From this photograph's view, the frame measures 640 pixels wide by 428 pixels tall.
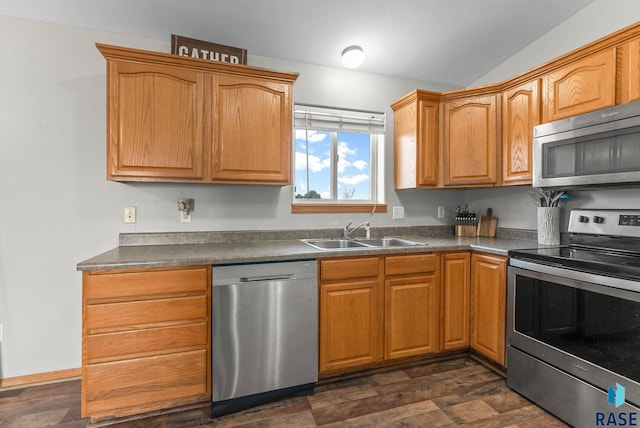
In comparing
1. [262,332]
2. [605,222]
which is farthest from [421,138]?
[262,332]

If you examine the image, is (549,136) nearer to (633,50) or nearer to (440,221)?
(633,50)

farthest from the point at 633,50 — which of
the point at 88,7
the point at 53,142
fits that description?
Answer: the point at 53,142

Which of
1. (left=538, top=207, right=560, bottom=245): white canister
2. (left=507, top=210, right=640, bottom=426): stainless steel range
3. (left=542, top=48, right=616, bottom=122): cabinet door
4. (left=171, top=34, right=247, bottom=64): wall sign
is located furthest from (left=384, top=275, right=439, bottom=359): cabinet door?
(left=171, top=34, right=247, bottom=64): wall sign

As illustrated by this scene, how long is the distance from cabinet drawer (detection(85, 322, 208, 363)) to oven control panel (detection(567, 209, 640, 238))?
2533 millimetres

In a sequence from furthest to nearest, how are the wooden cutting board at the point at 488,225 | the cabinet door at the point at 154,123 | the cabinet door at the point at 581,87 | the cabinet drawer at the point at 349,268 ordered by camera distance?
1. the wooden cutting board at the point at 488,225
2. the cabinet drawer at the point at 349,268
3. the cabinet door at the point at 154,123
4. the cabinet door at the point at 581,87

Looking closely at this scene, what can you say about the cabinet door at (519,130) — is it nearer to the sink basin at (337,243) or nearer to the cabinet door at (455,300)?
the cabinet door at (455,300)

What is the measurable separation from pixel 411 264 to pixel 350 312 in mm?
563

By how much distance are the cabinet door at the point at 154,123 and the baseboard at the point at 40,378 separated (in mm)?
1402

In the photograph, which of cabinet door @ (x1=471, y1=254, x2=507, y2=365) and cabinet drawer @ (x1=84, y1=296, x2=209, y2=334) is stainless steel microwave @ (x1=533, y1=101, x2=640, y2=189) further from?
cabinet drawer @ (x1=84, y1=296, x2=209, y2=334)

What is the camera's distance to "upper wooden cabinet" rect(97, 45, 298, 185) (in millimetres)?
1905

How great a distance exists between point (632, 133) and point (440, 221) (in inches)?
63.1

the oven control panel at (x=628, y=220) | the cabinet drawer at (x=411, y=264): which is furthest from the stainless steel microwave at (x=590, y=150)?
the cabinet drawer at (x=411, y=264)

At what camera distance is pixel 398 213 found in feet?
9.68

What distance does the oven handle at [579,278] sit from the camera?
1419 mm
